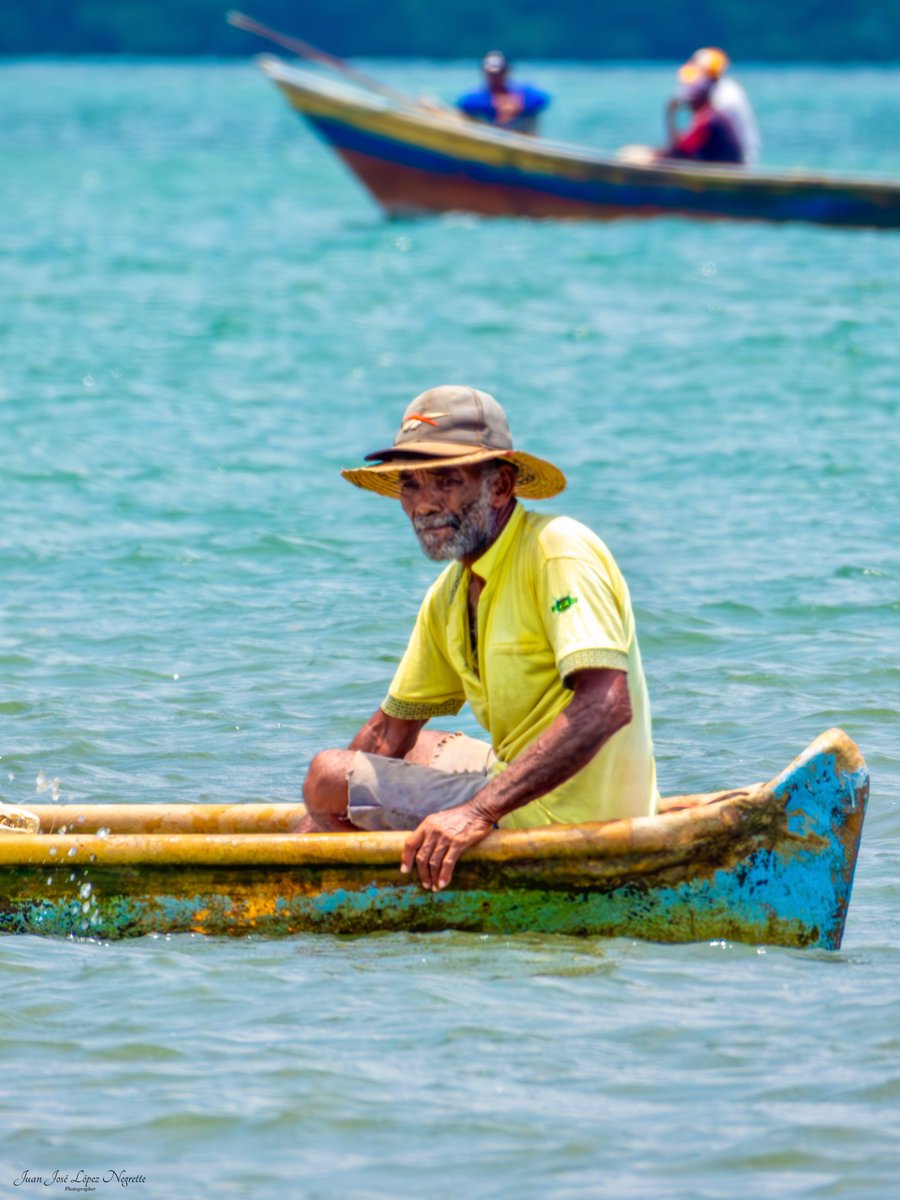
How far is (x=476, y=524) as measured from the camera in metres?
4.35

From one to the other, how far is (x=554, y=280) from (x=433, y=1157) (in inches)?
572

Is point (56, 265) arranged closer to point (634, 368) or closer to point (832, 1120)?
point (634, 368)

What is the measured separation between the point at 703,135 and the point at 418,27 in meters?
46.2

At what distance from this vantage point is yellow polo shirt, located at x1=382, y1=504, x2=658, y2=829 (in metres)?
4.20

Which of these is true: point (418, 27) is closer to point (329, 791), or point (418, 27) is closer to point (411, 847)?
point (329, 791)

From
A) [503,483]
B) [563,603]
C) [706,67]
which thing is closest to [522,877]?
[563,603]

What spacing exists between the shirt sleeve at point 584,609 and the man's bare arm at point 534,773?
4cm

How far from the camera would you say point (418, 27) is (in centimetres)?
Answer: 6309

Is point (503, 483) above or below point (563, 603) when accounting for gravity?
above

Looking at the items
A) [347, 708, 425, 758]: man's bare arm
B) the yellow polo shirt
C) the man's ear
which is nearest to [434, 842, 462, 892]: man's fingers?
the yellow polo shirt

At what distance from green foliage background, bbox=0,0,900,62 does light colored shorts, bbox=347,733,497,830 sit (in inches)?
2338

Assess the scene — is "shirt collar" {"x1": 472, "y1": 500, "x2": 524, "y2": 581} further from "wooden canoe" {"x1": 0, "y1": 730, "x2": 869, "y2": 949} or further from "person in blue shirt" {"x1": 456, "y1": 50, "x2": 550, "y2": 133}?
"person in blue shirt" {"x1": 456, "y1": 50, "x2": 550, "y2": 133}

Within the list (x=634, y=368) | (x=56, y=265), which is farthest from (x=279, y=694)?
(x=56, y=265)

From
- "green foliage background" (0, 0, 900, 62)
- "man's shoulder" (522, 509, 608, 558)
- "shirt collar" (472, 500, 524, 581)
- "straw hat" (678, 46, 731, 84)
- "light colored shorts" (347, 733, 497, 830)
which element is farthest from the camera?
"green foliage background" (0, 0, 900, 62)
